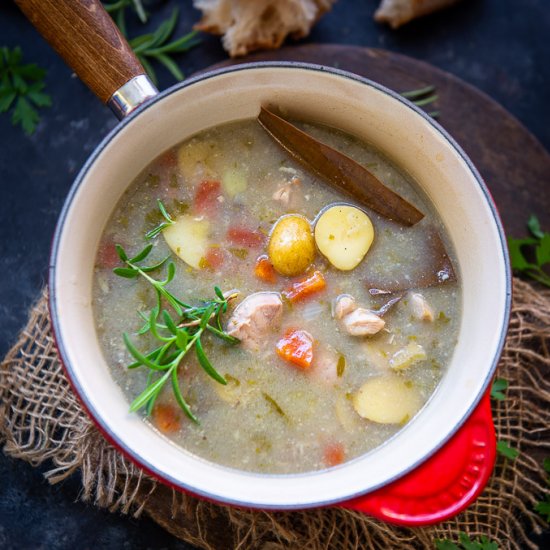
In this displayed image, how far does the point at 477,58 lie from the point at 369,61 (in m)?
0.53

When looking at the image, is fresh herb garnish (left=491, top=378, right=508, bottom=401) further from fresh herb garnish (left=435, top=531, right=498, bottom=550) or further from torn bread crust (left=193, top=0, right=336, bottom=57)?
torn bread crust (left=193, top=0, right=336, bottom=57)

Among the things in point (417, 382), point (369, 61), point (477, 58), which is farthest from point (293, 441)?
point (477, 58)

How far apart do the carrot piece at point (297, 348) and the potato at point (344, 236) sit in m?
0.22

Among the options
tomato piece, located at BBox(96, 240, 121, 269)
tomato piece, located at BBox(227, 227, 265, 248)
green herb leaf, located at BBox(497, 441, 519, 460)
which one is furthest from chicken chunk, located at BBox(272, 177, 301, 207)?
green herb leaf, located at BBox(497, 441, 519, 460)

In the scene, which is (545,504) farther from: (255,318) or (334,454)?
(255,318)

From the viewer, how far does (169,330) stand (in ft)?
6.17

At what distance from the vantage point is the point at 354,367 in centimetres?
195

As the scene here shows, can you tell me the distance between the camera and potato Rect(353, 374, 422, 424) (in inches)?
76.2

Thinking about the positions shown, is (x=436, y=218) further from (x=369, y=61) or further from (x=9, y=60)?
(x=9, y=60)

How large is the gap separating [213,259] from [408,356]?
60 cm

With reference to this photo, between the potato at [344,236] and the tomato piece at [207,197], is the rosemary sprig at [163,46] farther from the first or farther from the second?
the potato at [344,236]

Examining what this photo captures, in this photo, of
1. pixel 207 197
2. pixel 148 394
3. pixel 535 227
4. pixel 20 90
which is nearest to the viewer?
pixel 148 394


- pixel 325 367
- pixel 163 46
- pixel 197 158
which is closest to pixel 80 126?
pixel 163 46

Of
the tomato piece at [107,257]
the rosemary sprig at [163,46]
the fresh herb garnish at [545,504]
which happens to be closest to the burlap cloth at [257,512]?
the fresh herb garnish at [545,504]
